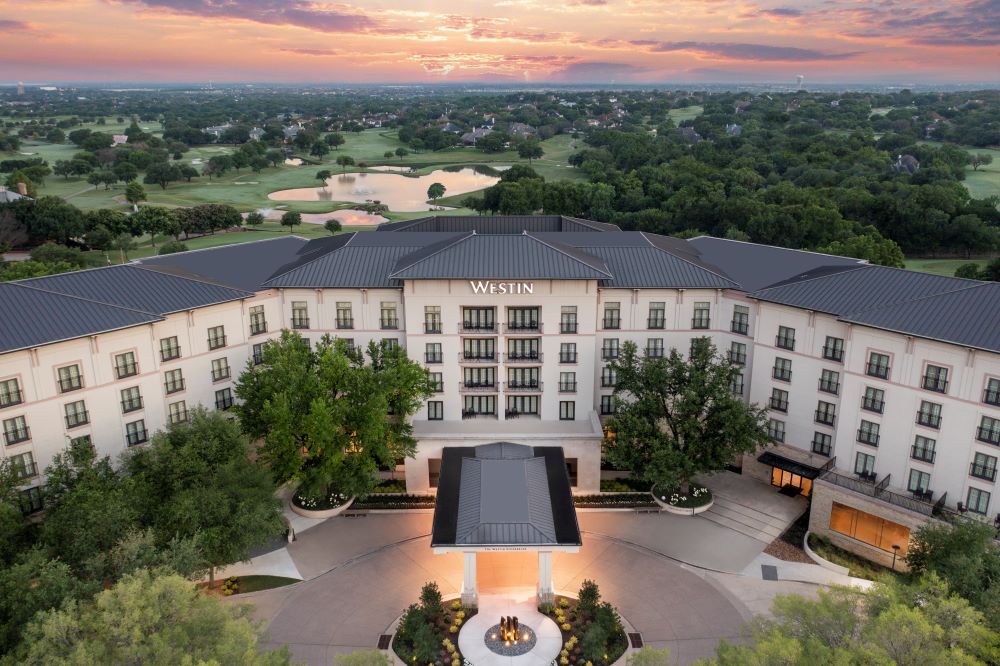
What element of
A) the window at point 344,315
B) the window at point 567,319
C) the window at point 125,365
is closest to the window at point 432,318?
the window at point 344,315

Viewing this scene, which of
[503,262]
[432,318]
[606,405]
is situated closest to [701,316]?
[606,405]

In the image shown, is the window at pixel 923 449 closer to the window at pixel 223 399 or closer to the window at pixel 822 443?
the window at pixel 822 443

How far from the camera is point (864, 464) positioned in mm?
48719

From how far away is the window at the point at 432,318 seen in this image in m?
54.9

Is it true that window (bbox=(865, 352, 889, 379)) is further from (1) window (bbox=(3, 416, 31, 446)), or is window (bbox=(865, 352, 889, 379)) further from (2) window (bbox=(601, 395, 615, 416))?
(1) window (bbox=(3, 416, 31, 446))

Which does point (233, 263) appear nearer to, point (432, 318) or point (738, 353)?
point (432, 318)

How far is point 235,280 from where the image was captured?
5725 centimetres

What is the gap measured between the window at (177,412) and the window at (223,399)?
2665 mm

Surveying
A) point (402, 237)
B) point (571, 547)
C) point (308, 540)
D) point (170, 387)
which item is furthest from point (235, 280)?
point (571, 547)

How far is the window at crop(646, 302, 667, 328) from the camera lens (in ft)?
185

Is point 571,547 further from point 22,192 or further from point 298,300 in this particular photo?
point 22,192

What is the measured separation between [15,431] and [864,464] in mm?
57655

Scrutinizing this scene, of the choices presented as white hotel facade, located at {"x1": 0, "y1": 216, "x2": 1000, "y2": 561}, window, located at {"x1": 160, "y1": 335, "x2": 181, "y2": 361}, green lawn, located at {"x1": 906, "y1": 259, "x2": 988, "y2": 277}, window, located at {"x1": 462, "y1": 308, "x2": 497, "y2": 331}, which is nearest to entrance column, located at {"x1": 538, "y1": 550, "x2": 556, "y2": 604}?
white hotel facade, located at {"x1": 0, "y1": 216, "x2": 1000, "y2": 561}

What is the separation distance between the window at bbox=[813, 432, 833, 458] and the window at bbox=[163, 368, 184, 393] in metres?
48.9
